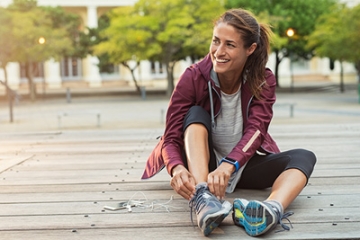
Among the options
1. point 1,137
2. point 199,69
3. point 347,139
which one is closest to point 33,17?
point 1,137

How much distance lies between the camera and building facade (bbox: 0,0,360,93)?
2045 inches

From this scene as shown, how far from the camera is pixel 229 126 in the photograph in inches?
149

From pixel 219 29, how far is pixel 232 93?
46 centimetres

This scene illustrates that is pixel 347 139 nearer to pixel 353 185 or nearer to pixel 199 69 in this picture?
pixel 353 185

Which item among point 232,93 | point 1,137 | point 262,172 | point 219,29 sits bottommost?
point 1,137

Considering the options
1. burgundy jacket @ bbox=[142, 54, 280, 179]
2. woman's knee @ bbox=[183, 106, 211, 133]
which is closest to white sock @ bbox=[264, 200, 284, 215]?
burgundy jacket @ bbox=[142, 54, 280, 179]

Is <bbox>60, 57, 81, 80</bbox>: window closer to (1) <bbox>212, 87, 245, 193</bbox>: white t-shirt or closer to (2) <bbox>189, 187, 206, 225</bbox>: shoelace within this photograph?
(1) <bbox>212, 87, 245, 193</bbox>: white t-shirt

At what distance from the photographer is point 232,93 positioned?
3789mm

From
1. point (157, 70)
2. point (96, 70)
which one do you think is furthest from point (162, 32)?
point (157, 70)

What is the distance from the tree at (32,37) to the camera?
31344mm

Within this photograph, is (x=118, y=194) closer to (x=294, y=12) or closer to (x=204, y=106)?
(x=204, y=106)

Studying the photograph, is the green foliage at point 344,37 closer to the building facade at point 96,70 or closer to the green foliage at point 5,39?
the green foliage at point 5,39

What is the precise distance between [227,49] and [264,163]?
76cm

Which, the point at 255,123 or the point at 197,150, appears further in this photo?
the point at 255,123
